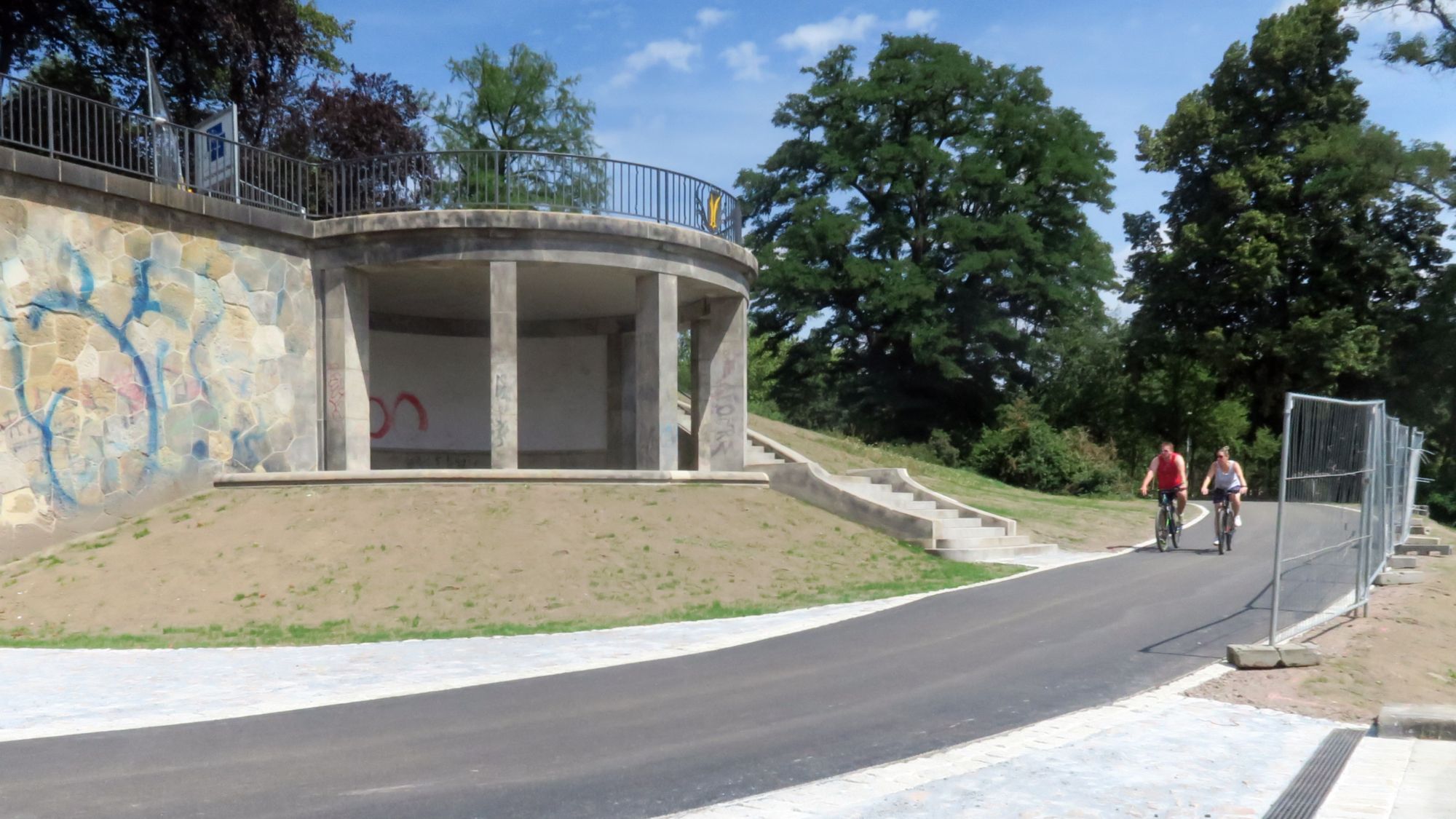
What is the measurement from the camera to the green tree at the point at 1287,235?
35969 mm

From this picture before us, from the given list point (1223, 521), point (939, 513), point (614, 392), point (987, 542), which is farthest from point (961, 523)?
point (614, 392)

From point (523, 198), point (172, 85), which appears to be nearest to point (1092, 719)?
point (523, 198)

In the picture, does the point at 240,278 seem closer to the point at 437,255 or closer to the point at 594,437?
the point at 437,255

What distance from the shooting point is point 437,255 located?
56.1ft

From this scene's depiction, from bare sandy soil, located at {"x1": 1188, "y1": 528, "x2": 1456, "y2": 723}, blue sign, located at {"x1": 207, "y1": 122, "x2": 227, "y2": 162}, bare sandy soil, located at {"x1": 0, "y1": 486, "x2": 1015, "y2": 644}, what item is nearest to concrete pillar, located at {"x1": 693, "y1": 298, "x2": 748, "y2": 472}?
bare sandy soil, located at {"x1": 0, "y1": 486, "x2": 1015, "y2": 644}

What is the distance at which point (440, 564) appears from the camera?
13.6 meters

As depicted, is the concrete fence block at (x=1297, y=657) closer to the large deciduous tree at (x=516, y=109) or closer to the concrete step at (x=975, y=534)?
the concrete step at (x=975, y=534)

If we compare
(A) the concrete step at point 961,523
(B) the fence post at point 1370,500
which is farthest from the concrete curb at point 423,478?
(B) the fence post at point 1370,500

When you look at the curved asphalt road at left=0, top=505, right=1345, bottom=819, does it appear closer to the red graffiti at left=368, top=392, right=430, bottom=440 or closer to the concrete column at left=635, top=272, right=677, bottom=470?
the concrete column at left=635, top=272, right=677, bottom=470

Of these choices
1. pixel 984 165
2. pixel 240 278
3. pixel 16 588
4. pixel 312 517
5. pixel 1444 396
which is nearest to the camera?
pixel 16 588

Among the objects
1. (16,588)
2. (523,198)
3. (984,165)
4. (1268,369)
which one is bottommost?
(16,588)

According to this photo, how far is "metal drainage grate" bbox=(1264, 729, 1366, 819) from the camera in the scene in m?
5.52

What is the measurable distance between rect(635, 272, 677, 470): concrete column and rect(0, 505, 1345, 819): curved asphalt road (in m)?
7.53

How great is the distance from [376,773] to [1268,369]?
37528 mm
